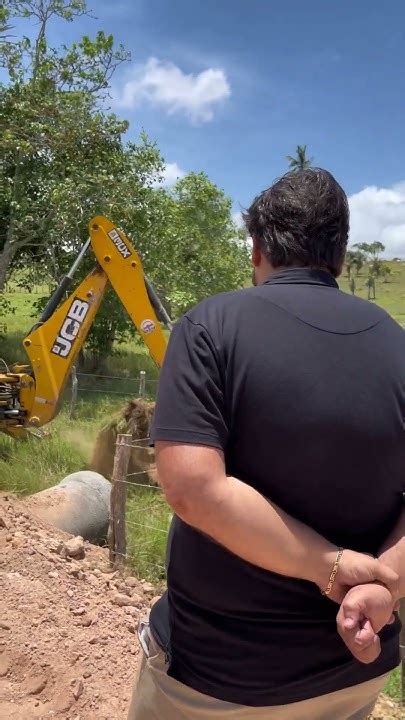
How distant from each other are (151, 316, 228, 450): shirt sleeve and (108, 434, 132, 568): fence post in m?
4.02

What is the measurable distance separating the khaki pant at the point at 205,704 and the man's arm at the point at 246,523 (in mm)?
288

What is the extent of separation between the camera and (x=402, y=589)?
143cm

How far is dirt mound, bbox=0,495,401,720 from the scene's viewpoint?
136 inches

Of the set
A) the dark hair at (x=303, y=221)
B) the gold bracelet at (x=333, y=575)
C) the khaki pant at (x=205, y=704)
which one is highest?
the dark hair at (x=303, y=221)

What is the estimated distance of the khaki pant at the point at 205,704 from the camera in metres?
1.43

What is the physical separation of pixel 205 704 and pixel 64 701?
7.53 ft

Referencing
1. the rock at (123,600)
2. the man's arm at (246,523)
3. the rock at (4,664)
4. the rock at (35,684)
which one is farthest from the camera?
the rock at (123,600)

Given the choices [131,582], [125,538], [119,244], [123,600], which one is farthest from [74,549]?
[119,244]

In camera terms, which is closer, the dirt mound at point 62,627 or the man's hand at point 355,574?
the man's hand at point 355,574

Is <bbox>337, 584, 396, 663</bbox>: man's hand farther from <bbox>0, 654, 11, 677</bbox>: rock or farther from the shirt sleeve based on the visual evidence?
<bbox>0, 654, 11, 677</bbox>: rock

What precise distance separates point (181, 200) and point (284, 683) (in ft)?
63.3

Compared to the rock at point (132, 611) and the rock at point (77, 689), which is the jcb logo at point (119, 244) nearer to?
the rock at point (132, 611)

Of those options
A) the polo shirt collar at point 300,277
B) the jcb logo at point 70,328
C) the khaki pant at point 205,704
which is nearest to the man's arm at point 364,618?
the khaki pant at point 205,704

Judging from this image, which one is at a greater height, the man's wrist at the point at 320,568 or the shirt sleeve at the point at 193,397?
the shirt sleeve at the point at 193,397
